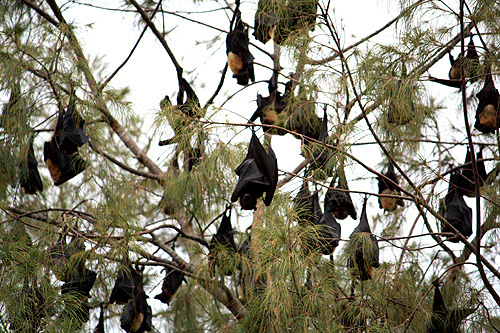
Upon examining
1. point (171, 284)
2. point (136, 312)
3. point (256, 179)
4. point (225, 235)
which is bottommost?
point (136, 312)

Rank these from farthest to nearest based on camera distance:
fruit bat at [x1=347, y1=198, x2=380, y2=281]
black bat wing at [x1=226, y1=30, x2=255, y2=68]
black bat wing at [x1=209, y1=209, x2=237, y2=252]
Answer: black bat wing at [x1=226, y1=30, x2=255, y2=68] < black bat wing at [x1=209, y1=209, x2=237, y2=252] < fruit bat at [x1=347, y1=198, x2=380, y2=281]

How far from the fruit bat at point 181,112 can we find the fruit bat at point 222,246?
916 mm

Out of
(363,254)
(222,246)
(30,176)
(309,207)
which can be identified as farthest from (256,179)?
(30,176)

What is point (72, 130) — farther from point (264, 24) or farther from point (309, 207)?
point (309, 207)

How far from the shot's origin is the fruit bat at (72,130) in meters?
4.53

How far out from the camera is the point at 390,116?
3.90m

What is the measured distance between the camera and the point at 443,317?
13.3 feet

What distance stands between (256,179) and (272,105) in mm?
1937

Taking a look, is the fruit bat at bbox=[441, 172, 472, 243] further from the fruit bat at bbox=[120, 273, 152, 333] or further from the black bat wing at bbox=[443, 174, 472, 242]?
the fruit bat at bbox=[120, 273, 152, 333]

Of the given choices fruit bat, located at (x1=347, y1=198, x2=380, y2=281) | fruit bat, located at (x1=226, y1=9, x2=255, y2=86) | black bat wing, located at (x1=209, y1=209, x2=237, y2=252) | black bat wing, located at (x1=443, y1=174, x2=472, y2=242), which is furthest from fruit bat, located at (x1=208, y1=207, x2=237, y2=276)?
black bat wing, located at (x1=443, y1=174, x2=472, y2=242)

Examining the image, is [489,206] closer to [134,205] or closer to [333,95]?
→ [333,95]

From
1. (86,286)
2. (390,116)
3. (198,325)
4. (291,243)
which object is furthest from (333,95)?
(198,325)

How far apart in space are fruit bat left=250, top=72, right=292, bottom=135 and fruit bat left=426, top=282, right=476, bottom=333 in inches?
77.6

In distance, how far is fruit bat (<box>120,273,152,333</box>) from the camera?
4977 millimetres
